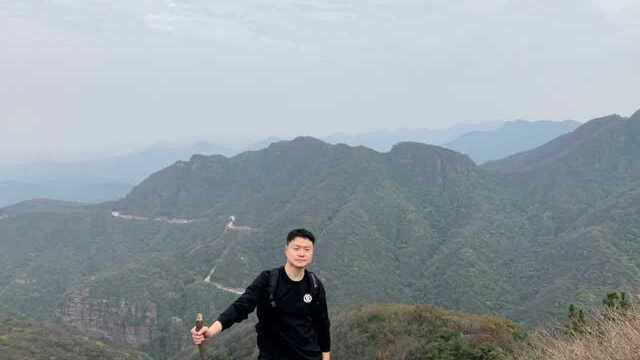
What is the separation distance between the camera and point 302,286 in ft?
25.6

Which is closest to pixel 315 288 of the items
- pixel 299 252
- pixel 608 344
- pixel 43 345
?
pixel 299 252

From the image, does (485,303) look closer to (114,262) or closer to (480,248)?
(480,248)

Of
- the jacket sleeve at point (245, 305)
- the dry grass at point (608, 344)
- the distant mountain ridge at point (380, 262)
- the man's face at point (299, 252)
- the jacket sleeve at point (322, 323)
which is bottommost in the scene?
the distant mountain ridge at point (380, 262)

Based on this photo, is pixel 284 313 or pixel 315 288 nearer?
pixel 284 313

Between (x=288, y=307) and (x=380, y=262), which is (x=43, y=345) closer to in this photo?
(x=288, y=307)

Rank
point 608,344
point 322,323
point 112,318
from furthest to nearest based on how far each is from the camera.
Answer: point 112,318, point 608,344, point 322,323

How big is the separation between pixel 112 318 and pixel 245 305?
460 ft

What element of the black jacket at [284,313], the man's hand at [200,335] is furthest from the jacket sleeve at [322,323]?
the man's hand at [200,335]

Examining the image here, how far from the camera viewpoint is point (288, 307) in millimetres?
7691

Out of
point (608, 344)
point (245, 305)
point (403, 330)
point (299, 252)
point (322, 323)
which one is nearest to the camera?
point (245, 305)

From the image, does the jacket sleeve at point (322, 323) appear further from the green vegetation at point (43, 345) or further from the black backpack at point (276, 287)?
the green vegetation at point (43, 345)

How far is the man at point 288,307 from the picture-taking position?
25.1 feet

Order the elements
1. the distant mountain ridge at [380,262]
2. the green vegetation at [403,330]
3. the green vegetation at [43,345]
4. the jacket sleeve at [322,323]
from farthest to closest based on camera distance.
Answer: the distant mountain ridge at [380,262], the green vegetation at [43,345], the green vegetation at [403,330], the jacket sleeve at [322,323]

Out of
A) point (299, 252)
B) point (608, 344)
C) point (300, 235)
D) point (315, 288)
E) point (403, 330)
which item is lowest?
point (403, 330)
